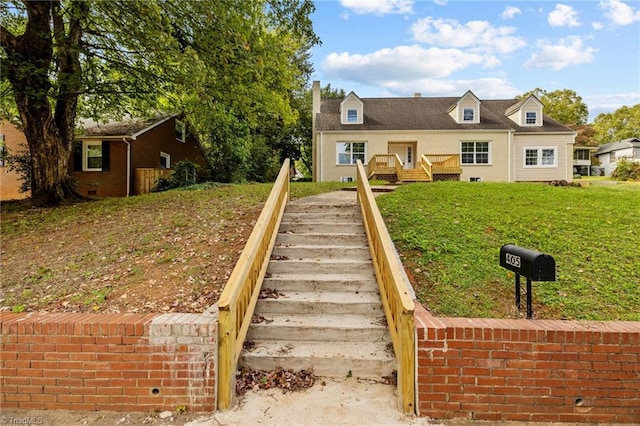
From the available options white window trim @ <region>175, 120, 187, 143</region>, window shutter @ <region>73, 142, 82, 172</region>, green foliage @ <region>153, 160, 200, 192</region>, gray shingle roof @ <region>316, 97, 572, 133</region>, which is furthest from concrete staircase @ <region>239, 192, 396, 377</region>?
white window trim @ <region>175, 120, 187, 143</region>

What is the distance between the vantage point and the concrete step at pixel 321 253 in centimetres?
501

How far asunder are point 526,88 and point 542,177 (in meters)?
30.6

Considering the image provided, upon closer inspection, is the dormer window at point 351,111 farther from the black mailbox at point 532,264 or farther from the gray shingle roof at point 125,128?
the black mailbox at point 532,264

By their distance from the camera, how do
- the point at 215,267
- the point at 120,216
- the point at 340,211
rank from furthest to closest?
the point at 120,216, the point at 340,211, the point at 215,267

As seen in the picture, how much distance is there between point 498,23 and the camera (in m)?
10.1

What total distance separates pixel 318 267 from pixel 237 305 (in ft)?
5.76

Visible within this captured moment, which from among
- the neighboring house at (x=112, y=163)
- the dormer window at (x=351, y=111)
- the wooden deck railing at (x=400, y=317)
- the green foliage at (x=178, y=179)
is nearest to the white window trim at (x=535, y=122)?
the dormer window at (x=351, y=111)

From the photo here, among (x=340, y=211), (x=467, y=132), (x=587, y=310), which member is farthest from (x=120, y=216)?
(x=467, y=132)

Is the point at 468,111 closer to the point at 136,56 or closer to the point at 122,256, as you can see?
the point at 136,56

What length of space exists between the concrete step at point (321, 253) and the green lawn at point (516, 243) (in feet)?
2.07

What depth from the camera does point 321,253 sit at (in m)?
5.09

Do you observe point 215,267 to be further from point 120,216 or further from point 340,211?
point 120,216

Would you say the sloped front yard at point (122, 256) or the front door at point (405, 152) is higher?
the front door at point (405, 152)

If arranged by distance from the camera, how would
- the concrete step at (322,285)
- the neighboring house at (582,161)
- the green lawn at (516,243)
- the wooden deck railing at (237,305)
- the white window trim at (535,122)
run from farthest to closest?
the neighboring house at (582,161) < the white window trim at (535,122) < the concrete step at (322,285) < the green lawn at (516,243) < the wooden deck railing at (237,305)
